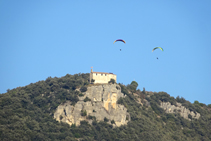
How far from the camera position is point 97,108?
111562mm

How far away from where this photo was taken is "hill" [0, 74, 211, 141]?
105625 mm

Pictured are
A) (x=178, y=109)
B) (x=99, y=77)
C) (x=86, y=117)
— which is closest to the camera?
(x=86, y=117)

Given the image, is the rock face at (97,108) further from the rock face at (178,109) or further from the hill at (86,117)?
the rock face at (178,109)

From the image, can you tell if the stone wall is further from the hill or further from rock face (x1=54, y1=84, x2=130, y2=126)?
rock face (x1=54, y1=84, x2=130, y2=126)

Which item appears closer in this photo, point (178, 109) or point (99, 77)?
point (99, 77)

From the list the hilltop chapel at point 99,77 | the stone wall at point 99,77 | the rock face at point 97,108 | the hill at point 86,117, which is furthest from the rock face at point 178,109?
the stone wall at point 99,77

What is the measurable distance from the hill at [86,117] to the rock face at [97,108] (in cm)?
81

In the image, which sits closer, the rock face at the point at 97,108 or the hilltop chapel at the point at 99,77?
the rock face at the point at 97,108

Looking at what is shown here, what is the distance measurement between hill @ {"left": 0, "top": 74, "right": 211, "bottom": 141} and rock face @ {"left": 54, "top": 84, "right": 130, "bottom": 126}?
2.67 ft

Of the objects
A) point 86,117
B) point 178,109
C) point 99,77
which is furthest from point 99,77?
point 178,109

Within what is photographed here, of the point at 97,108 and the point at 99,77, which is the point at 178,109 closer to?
the point at 99,77

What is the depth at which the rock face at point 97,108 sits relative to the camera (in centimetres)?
10981

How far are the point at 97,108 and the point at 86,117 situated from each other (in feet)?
11.0

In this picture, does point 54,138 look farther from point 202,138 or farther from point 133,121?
point 202,138
